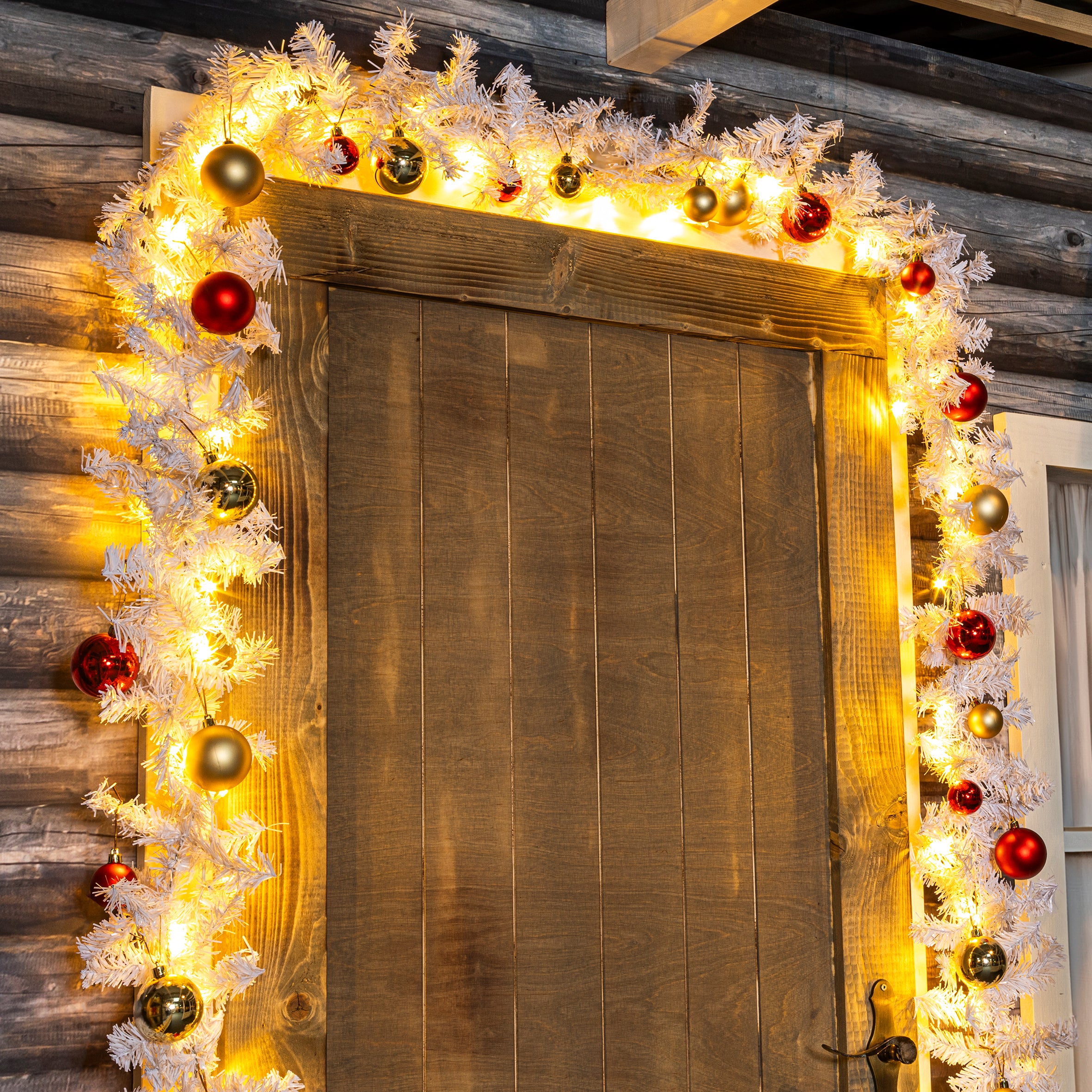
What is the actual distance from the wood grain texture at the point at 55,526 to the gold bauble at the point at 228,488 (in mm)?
138

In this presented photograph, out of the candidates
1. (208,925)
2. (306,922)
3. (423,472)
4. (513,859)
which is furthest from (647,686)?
(208,925)

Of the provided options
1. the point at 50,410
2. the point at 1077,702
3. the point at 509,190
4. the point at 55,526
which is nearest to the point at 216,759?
the point at 55,526

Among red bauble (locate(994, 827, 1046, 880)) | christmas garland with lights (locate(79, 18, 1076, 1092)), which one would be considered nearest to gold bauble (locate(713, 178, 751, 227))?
christmas garland with lights (locate(79, 18, 1076, 1092))

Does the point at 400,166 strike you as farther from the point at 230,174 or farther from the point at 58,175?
the point at 58,175

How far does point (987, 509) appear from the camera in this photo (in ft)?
6.77

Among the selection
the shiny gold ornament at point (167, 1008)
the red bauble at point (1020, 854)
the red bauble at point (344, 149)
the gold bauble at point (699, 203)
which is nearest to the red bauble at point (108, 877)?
the shiny gold ornament at point (167, 1008)

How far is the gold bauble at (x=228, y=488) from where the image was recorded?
149cm

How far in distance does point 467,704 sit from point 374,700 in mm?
145

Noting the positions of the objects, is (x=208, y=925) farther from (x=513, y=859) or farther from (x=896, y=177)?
(x=896, y=177)

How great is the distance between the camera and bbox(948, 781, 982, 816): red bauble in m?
1.99

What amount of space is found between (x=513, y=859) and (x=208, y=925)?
0.48 m

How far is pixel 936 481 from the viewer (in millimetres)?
2088

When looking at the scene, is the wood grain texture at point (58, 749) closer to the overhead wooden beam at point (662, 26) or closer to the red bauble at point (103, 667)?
the red bauble at point (103, 667)

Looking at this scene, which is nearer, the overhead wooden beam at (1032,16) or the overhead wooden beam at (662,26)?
the overhead wooden beam at (662,26)
